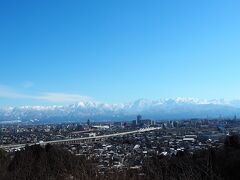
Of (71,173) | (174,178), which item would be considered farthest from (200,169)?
(71,173)

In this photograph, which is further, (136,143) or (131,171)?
(136,143)

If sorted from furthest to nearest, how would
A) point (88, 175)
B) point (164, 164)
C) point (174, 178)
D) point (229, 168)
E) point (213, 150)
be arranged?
point (213, 150) < point (229, 168) < point (164, 164) < point (88, 175) < point (174, 178)

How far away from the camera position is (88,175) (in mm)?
4961

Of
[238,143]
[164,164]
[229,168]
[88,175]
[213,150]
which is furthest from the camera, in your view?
[238,143]

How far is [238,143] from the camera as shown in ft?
33.1

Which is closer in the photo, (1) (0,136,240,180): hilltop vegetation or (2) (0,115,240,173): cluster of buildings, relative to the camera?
(1) (0,136,240,180): hilltop vegetation

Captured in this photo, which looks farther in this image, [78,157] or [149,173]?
[78,157]

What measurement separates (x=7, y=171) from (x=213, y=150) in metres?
3.29

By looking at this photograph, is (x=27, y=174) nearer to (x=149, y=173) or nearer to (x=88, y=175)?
(x=88, y=175)

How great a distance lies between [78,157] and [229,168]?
82.2 inches

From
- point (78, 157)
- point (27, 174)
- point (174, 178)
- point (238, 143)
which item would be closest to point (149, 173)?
point (174, 178)

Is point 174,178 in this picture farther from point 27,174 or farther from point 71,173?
point 27,174

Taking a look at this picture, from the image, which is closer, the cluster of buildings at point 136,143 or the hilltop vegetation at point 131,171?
the hilltop vegetation at point 131,171

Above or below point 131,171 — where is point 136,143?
below
